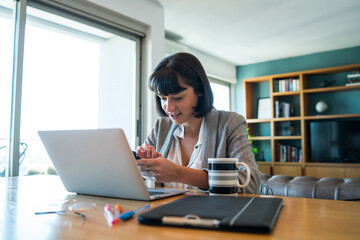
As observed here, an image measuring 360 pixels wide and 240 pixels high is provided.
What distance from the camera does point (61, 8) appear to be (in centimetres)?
270

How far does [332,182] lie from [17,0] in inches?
108

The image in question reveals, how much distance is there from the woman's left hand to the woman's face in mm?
424

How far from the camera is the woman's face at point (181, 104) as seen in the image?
1.31 metres

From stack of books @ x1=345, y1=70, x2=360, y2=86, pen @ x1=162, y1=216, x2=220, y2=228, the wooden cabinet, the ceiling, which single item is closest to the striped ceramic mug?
pen @ x1=162, y1=216, x2=220, y2=228

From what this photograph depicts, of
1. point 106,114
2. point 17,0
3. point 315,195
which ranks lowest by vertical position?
point 315,195

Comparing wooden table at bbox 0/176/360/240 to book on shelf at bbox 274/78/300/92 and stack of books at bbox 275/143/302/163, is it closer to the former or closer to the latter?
stack of books at bbox 275/143/302/163

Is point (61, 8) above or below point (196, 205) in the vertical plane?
above

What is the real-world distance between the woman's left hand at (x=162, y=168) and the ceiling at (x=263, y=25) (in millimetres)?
2820

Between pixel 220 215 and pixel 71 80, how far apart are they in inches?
110

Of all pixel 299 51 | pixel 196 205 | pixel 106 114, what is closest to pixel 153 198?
pixel 196 205

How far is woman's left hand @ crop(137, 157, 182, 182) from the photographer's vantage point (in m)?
0.87

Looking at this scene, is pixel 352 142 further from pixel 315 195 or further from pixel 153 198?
pixel 153 198

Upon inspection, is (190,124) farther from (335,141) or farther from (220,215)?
(335,141)

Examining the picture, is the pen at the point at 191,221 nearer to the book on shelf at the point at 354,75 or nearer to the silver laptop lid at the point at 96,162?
the silver laptop lid at the point at 96,162
